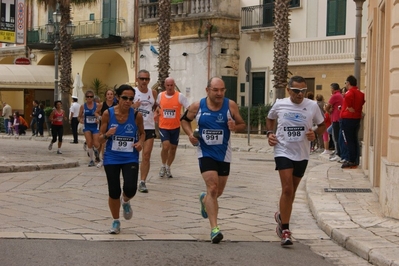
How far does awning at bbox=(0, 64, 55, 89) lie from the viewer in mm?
40219

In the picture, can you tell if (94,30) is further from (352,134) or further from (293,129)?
(293,129)

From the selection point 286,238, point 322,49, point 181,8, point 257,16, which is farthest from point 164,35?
point 286,238

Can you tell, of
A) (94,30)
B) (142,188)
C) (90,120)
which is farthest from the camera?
(94,30)

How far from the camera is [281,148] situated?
8.31m

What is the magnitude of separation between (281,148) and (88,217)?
279 cm

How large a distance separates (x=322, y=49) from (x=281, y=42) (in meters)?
2.64

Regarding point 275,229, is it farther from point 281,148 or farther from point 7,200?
point 7,200

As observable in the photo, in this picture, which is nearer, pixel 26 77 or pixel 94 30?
pixel 26 77

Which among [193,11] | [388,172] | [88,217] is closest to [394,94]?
[388,172]

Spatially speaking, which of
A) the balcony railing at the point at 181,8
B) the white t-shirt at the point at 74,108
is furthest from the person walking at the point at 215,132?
the balcony railing at the point at 181,8

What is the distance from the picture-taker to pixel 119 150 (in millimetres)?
8516

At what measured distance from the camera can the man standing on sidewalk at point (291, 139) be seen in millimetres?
8242

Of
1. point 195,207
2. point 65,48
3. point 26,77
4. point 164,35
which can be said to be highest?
point 164,35

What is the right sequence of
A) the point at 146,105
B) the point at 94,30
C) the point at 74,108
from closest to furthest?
the point at 146,105
the point at 74,108
the point at 94,30
